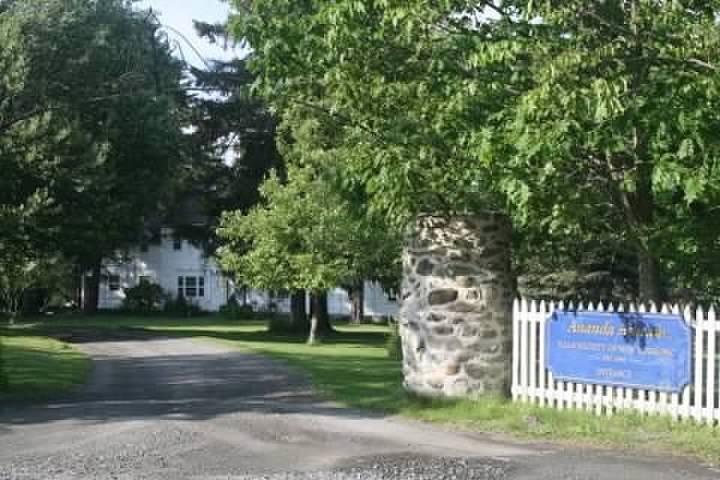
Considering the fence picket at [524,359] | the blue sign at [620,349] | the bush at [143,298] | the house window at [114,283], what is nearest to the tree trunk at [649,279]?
the blue sign at [620,349]

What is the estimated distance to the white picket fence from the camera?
1132 centimetres

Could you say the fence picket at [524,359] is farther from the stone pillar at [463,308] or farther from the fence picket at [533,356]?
the stone pillar at [463,308]

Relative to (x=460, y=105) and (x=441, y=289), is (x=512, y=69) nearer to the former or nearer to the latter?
(x=460, y=105)

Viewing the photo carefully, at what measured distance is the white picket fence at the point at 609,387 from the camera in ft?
37.1

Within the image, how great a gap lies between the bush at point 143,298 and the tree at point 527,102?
182ft

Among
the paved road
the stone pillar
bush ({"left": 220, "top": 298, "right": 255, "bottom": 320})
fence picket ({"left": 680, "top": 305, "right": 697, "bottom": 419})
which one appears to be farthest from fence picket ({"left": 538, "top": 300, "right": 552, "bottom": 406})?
bush ({"left": 220, "top": 298, "right": 255, "bottom": 320})

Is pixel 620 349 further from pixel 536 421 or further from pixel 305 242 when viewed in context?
pixel 305 242

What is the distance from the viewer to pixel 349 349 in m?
32.8

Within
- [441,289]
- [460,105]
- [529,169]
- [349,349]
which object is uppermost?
[460,105]

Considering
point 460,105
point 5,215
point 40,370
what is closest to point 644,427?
point 460,105

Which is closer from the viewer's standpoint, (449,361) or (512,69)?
(512,69)

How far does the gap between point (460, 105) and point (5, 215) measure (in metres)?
18.8

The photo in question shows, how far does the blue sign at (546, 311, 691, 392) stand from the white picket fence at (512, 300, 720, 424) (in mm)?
94

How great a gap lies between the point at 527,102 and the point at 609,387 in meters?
4.11
